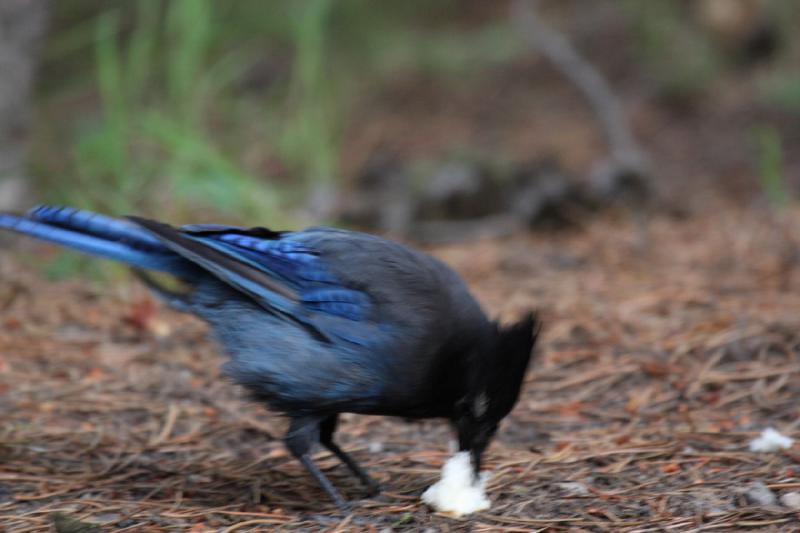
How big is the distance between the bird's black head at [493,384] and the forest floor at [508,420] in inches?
7.5

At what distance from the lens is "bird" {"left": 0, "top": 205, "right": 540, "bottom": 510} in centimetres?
298

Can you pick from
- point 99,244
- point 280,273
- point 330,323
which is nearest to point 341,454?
point 330,323

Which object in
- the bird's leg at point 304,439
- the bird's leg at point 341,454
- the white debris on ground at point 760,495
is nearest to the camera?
the white debris on ground at point 760,495

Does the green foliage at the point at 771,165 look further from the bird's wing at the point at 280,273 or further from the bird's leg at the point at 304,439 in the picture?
the bird's leg at the point at 304,439

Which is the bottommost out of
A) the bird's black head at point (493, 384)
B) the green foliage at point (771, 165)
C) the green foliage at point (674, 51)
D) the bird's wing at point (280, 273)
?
the bird's black head at point (493, 384)

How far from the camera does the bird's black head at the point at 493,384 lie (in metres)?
2.93

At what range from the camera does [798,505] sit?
2.86m

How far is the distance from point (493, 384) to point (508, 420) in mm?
877

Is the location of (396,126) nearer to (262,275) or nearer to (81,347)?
(81,347)

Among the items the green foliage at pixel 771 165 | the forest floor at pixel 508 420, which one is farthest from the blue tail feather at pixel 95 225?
the green foliage at pixel 771 165

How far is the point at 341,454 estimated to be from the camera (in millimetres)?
3303

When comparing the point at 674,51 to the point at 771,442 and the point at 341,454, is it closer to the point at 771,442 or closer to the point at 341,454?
the point at 771,442

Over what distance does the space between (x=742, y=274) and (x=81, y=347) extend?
2.96m

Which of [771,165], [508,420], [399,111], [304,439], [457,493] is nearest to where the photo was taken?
[457,493]
